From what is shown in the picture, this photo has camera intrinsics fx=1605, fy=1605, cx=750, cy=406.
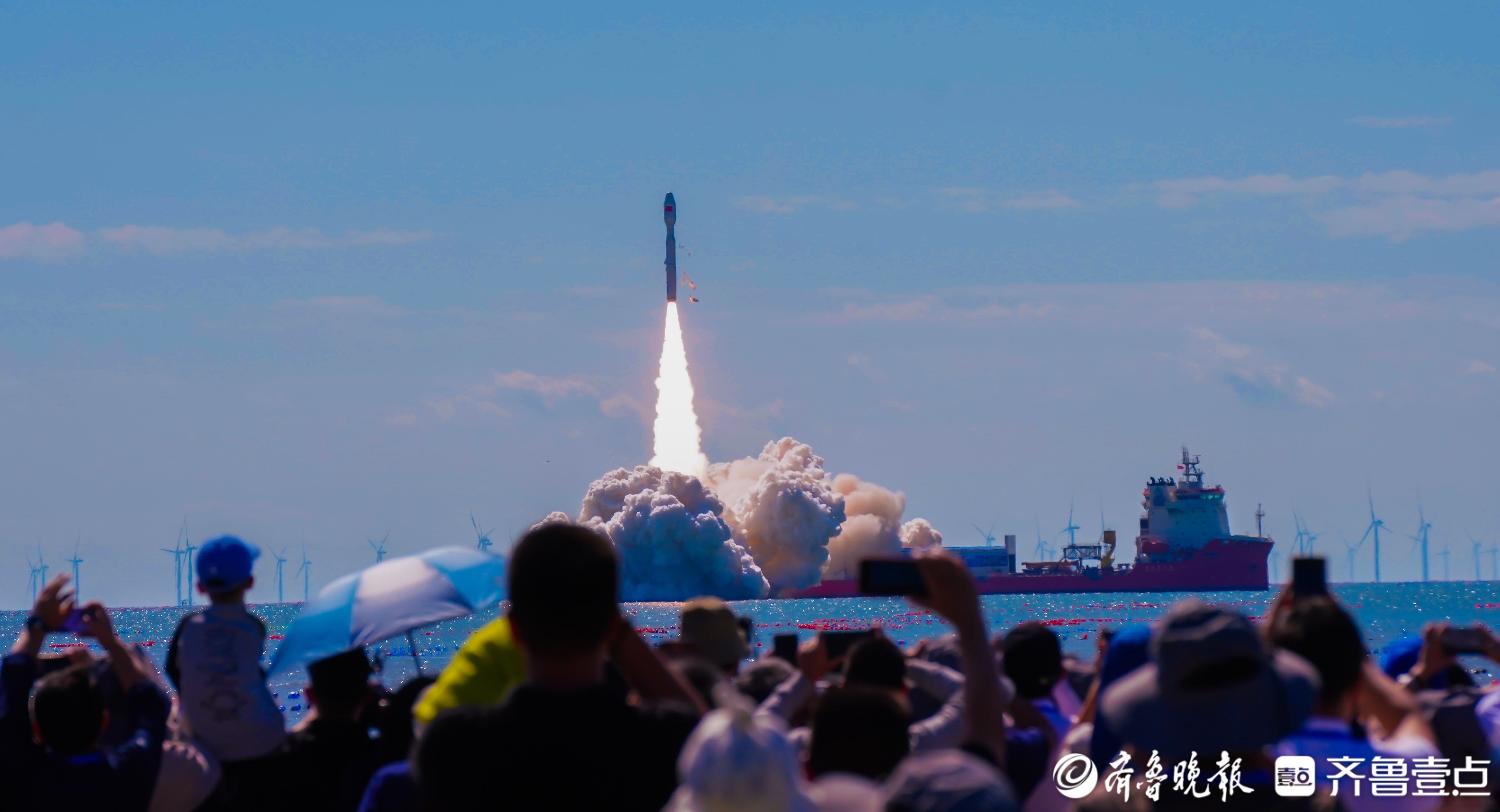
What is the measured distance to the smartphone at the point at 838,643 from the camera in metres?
6.57

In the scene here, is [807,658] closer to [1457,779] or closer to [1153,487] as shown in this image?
[1457,779]

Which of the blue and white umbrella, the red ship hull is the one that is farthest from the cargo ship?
the blue and white umbrella

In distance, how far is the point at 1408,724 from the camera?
5.20 metres

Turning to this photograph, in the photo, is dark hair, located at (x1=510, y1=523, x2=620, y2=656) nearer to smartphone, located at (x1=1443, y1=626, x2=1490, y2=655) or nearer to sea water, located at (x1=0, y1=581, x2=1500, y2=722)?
smartphone, located at (x1=1443, y1=626, x2=1490, y2=655)

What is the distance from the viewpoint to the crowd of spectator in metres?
4.06

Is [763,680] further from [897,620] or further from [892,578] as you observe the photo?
[897,620]

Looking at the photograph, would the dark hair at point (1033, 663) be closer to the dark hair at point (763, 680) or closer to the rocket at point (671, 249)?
the dark hair at point (763, 680)

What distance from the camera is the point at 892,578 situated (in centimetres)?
539

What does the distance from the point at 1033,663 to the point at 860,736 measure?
2846 mm

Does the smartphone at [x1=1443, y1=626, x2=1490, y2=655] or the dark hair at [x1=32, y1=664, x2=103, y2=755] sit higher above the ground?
the smartphone at [x1=1443, y1=626, x2=1490, y2=655]

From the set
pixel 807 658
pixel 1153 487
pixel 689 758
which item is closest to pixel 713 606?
pixel 807 658

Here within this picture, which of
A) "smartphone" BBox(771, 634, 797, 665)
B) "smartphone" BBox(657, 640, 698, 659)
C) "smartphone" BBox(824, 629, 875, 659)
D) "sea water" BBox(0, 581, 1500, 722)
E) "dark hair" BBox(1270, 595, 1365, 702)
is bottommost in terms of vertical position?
"sea water" BBox(0, 581, 1500, 722)

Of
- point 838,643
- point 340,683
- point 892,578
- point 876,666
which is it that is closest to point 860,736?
point 892,578

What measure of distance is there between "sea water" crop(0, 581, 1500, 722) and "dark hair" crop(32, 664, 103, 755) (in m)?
31.1
